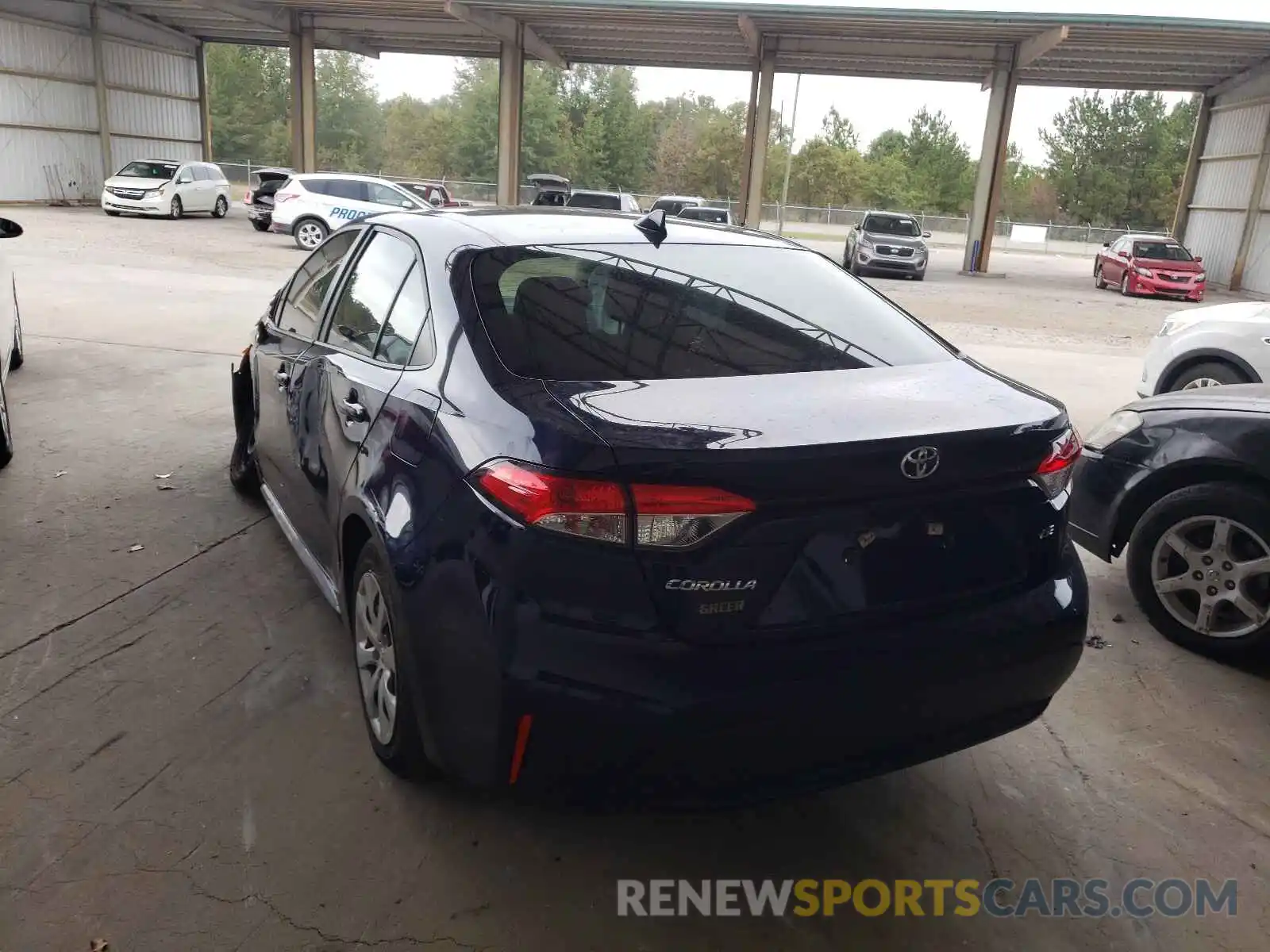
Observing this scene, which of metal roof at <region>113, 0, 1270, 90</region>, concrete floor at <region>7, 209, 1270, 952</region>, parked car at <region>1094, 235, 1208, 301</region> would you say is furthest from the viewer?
metal roof at <region>113, 0, 1270, 90</region>

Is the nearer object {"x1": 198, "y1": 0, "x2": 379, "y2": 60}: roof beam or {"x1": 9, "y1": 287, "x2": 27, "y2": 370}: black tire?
{"x1": 9, "y1": 287, "x2": 27, "y2": 370}: black tire

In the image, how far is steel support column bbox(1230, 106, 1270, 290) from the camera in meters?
25.2

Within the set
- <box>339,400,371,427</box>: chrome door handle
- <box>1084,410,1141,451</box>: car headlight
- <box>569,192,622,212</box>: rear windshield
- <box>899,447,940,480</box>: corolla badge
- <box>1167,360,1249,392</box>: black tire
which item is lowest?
<box>1167,360,1249,392</box>: black tire

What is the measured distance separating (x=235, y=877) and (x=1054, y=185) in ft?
245

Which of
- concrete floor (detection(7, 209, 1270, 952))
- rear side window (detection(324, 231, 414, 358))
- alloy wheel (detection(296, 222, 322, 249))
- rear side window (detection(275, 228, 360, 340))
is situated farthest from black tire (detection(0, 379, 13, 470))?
alloy wheel (detection(296, 222, 322, 249))

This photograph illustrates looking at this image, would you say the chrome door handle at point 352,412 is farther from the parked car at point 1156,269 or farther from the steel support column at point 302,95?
the steel support column at point 302,95

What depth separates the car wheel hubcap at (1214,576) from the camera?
12.1 ft

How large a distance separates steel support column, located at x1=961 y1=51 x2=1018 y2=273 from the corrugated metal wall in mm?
27603

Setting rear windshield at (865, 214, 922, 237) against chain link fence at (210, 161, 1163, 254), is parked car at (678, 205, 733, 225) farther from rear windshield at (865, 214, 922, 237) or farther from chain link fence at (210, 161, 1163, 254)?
chain link fence at (210, 161, 1163, 254)

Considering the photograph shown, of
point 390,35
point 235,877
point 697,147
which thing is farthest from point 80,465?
point 697,147

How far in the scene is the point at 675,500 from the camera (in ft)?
6.70

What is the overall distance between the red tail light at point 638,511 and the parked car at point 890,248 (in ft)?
73.4

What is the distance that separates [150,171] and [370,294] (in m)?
27.7

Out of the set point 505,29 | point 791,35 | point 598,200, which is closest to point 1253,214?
point 791,35
